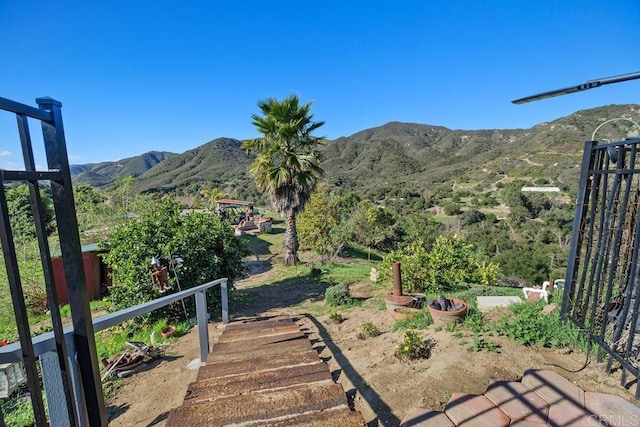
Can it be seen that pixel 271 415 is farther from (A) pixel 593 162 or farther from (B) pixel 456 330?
(A) pixel 593 162

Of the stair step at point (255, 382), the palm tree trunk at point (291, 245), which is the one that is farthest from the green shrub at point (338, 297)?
the palm tree trunk at point (291, 245)

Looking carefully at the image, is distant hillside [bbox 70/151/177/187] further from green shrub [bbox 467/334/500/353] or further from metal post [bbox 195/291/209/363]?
green shrub [bbox 467/334/500/353]

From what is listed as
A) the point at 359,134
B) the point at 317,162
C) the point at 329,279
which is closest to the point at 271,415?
the point at 329,279

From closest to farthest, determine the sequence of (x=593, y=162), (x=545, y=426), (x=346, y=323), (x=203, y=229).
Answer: (x=545, y=426) → (x=593, y=162) → (x=346, y=323) → (x=203, y=229)

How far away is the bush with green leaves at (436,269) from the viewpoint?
261 inches

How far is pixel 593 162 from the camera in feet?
9.61

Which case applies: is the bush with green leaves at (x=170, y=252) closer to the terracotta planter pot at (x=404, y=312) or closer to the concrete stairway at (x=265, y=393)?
the concrete stairway at (x=265, y=393)

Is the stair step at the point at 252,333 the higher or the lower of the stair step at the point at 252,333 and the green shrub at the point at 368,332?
the higher

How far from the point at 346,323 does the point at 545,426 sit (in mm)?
3242

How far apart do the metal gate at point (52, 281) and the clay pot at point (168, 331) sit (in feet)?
13.0

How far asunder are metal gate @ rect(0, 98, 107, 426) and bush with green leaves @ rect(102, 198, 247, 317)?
16.2ft

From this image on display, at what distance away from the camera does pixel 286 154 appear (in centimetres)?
1053

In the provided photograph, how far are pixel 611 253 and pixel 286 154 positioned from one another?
29.5 feet

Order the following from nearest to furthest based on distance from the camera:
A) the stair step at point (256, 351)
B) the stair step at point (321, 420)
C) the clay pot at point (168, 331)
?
the stair step at point (321, 420)
the stair step at point (256, 351)
the clay pot at point (168, 331)
